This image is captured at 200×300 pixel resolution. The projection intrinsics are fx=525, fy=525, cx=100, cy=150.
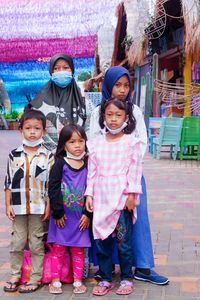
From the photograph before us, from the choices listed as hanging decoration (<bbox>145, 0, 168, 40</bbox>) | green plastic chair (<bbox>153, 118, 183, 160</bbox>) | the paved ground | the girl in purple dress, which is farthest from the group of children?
hanging decoration (<bbox>145, 0, 168, 40</bbox>)

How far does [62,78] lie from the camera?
11.8ft

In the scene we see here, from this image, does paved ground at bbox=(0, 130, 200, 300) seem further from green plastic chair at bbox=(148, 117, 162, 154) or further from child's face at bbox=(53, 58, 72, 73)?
green plastic chair at bbox=(148, 117, 162, 154)

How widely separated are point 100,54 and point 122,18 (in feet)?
7.48

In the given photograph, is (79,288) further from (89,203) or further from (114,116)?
(114,116)

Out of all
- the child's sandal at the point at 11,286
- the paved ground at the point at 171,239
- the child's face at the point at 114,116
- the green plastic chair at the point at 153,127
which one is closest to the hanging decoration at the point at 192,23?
the green plastic chair at the point at 153,127

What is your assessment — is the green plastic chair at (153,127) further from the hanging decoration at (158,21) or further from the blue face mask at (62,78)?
the blue face mask at (62,78)

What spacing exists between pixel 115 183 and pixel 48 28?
12716 mm

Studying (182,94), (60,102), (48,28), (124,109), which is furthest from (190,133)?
(124,109)

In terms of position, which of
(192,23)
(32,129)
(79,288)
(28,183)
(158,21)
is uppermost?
(158,21)

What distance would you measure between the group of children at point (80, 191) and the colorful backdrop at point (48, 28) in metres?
11.2

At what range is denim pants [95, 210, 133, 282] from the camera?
3.39 metres

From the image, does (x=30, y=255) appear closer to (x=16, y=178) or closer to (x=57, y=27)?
(x=16, y=178)

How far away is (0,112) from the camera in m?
29.2

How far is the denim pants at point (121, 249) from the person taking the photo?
11.1 feet
